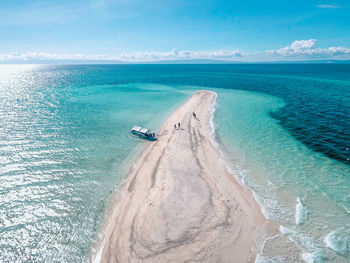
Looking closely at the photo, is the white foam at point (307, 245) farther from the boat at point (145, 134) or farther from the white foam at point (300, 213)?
the boat at point (145, 134)

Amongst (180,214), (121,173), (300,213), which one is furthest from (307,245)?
(121,173)

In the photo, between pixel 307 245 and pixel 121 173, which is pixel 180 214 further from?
pixel 307 245

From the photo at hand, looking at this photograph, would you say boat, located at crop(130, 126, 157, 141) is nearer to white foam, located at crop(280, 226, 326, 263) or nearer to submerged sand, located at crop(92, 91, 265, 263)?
submerged sand, located at crop(92, 91, 265, 263)

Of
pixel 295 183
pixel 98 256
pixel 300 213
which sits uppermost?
pixel 295 183

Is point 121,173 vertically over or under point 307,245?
over

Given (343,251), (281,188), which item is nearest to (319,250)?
(343,251)

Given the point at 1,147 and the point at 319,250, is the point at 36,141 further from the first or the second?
the point at 319,250

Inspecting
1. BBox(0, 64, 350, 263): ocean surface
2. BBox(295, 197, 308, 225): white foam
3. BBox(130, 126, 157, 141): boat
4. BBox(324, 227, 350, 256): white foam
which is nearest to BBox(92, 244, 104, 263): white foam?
BBox(0, 64, 350, 263): ocean surface

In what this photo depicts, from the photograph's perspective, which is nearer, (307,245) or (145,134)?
(307,245)
